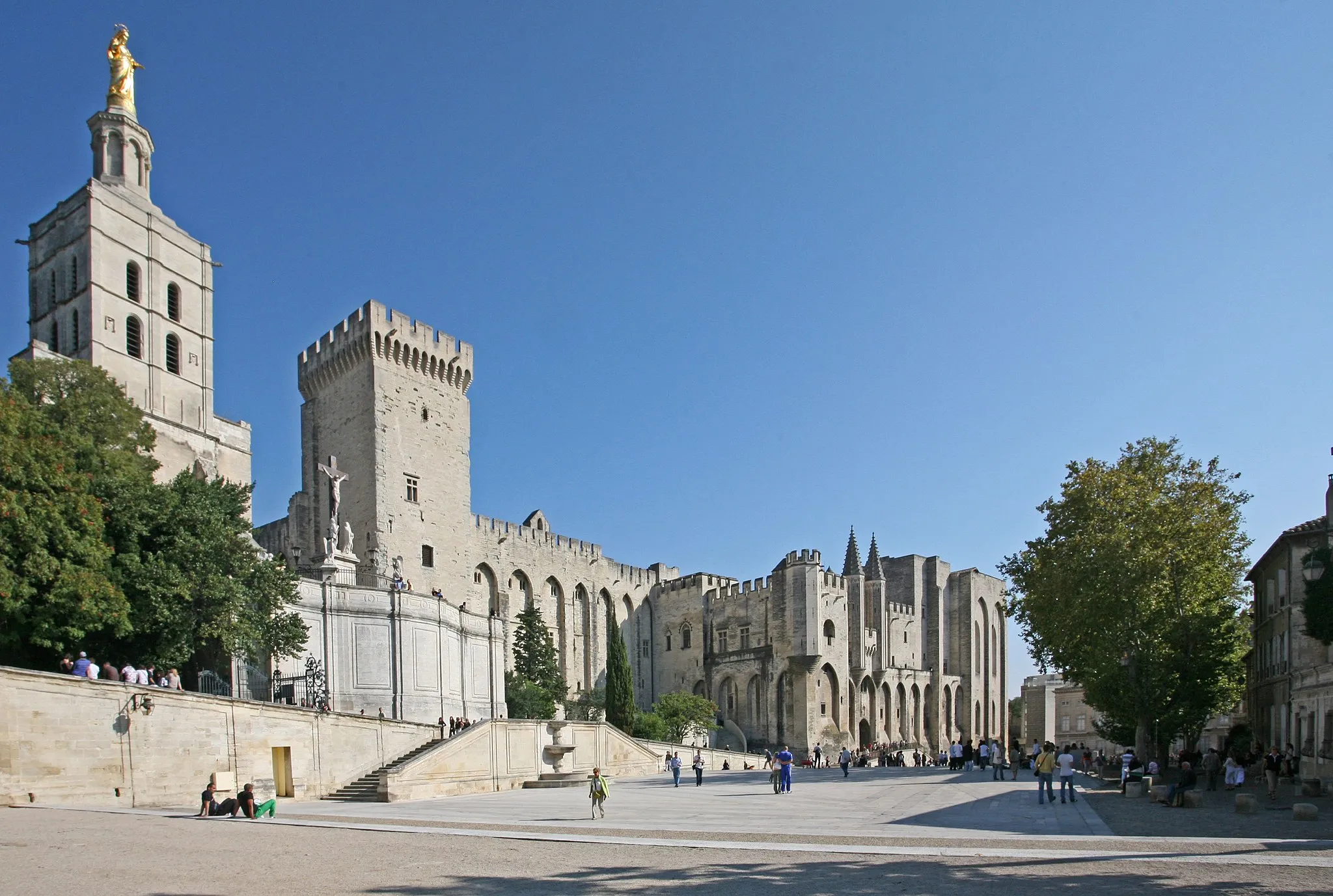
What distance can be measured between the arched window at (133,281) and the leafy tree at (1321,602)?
1506 inches

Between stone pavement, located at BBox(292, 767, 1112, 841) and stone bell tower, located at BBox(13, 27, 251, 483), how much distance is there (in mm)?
20143

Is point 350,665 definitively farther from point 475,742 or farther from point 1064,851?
point 1064,851

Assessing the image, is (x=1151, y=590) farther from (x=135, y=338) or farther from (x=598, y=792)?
(x=135, y=338)

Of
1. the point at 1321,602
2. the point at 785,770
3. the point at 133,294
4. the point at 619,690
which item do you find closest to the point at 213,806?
the point at 785,770

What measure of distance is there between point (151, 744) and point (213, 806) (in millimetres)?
2986

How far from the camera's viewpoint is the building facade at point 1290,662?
23.7m

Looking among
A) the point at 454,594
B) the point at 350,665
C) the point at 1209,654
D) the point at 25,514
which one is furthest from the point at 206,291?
the point at 1209,654

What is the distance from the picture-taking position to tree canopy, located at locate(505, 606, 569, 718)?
133 feet

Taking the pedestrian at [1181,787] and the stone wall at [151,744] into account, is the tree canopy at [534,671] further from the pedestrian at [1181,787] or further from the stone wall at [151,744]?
the pedestrian at [1181,787]

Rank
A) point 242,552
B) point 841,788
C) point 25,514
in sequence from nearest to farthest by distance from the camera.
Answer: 1. point 25,514
2. point 242,552
3. point 841,788

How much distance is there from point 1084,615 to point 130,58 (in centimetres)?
3994

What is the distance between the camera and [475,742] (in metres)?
26.3

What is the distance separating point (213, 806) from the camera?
17.0 meters

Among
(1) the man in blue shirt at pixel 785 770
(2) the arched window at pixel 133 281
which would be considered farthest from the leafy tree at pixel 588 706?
(2) the arched window at pixel 133 281
